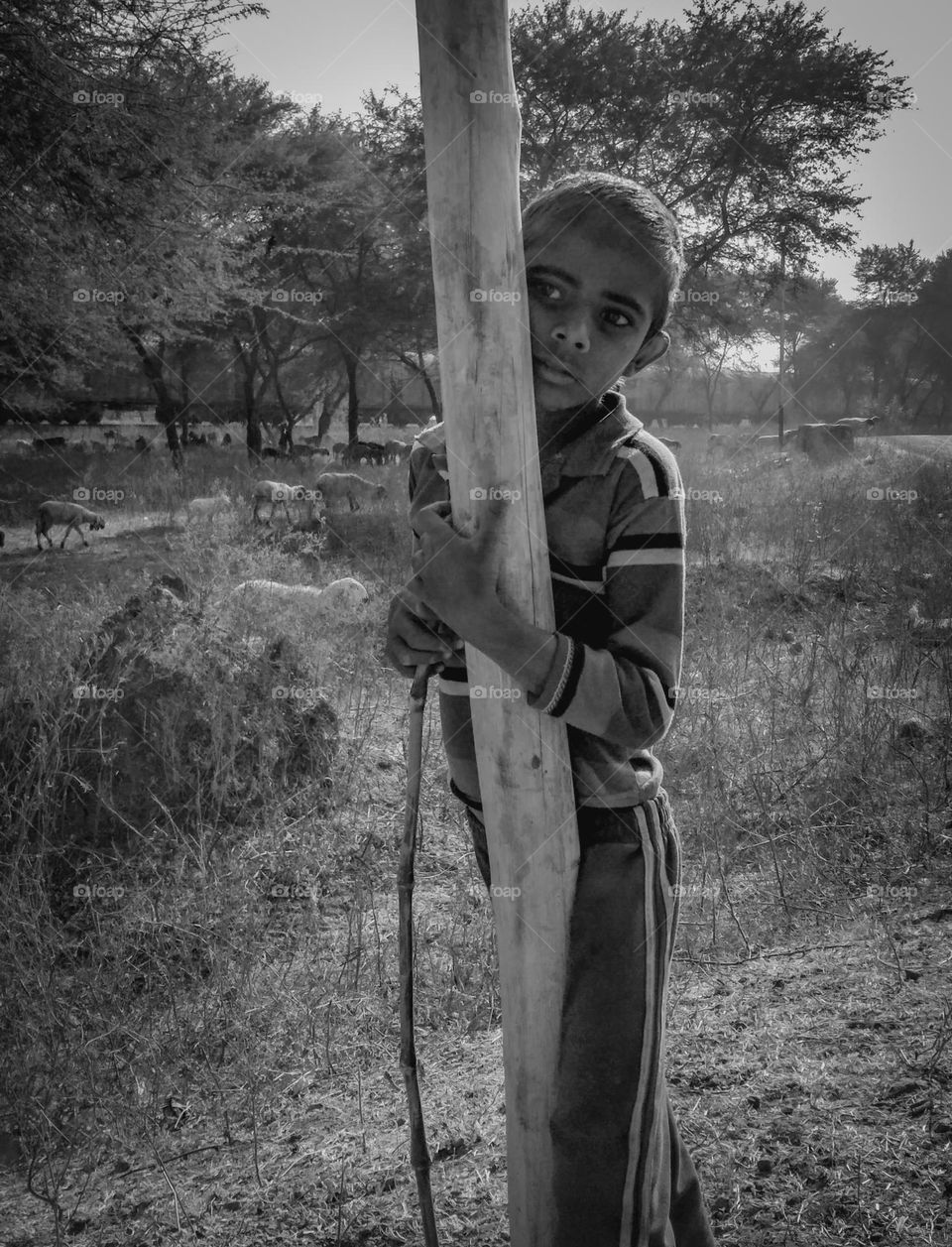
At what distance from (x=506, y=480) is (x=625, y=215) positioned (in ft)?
1.29

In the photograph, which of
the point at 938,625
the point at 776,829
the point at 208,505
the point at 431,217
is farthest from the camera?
the point at 208,505

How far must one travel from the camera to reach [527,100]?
12.4 m

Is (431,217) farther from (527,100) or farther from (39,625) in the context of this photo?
(527,100)

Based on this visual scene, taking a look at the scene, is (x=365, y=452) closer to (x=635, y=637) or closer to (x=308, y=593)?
(x=308, y=593)

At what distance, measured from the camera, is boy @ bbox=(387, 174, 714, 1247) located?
120 centimetres

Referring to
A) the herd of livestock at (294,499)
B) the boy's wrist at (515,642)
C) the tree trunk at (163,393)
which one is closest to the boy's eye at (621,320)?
the boy's wrist at (515,642)

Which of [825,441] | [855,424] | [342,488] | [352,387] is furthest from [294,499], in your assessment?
[855,424]

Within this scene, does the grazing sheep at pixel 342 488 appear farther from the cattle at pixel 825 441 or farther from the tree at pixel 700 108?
the cattle at pixel 825 441

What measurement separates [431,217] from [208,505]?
11.1 m

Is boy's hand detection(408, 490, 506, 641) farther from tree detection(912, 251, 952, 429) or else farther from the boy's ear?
tree detection(912, 251, 952, 429)

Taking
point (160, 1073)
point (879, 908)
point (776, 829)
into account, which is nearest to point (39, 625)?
point (160, 1073)

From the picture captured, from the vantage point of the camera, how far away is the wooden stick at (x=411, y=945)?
1.25 metres

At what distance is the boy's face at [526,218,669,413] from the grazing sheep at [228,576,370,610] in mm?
5195

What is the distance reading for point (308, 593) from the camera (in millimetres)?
7109
